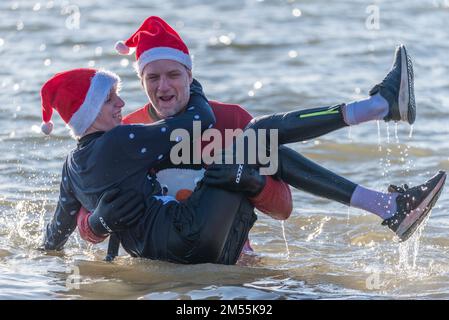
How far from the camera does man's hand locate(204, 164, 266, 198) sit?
593cm

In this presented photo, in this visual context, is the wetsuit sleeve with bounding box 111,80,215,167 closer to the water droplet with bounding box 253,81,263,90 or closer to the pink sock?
the pink sock

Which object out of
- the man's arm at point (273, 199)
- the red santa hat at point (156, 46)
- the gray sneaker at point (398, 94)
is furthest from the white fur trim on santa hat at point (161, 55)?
the gray sneaker at point (398, 94)

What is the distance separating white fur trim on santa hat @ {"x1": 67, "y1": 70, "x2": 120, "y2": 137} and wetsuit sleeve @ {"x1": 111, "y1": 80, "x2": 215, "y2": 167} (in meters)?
0.23

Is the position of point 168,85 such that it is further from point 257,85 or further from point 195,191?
point 257,85

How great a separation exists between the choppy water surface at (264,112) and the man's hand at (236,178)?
505 mm

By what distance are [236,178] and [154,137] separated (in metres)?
0.51

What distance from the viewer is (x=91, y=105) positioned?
20.1ft

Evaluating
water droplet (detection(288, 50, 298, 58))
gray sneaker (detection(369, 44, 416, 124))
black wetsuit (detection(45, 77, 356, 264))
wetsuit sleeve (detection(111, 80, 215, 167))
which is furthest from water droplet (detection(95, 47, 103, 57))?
gray sneaker (detection(369, 44, 416, 124))

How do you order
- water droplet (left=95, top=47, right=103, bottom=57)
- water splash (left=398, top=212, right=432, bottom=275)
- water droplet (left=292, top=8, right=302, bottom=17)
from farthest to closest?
water droplet (left=292, top=8, right=302, bottom=17) < water droplet (left=95, top=47, right=103, bottom=57) < water splash (left=398, top=212, right=432, bottom=275)

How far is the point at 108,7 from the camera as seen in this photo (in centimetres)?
1533

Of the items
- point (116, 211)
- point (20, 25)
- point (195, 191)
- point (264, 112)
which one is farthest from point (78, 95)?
point (20, 25)

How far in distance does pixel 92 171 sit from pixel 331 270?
1595mm

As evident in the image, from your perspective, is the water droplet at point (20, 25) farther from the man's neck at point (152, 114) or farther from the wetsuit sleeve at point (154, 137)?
the wetsuit sleeve at point (154, 137)
